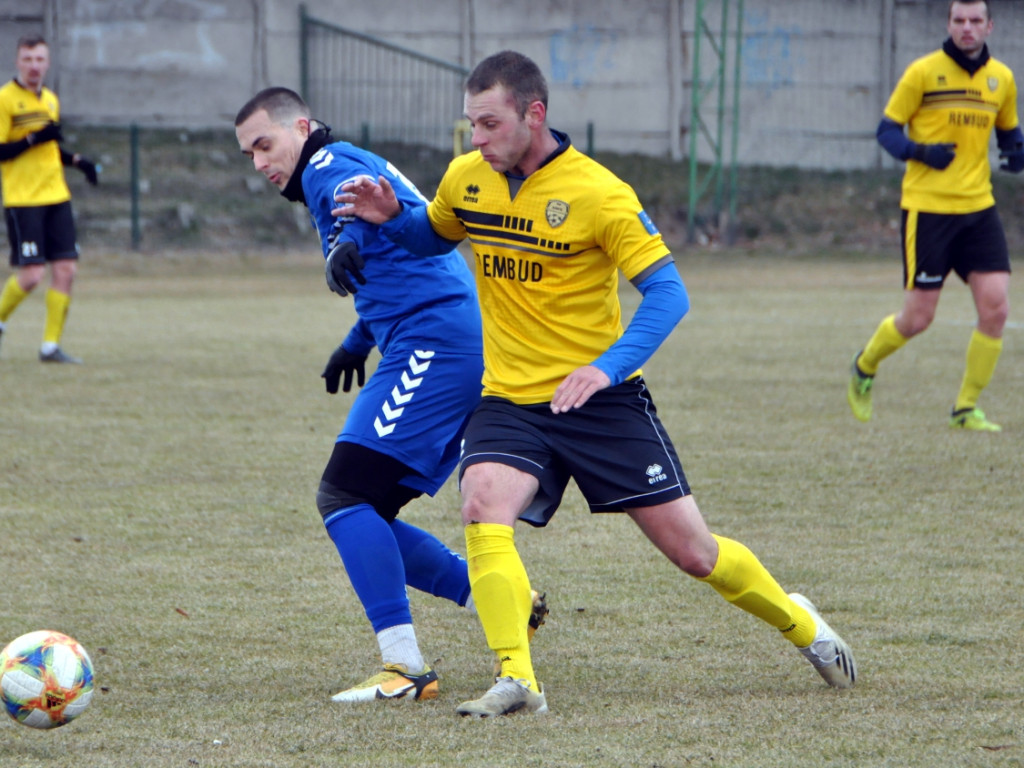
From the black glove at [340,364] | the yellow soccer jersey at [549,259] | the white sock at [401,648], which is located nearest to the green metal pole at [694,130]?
the black glove at [340,364]

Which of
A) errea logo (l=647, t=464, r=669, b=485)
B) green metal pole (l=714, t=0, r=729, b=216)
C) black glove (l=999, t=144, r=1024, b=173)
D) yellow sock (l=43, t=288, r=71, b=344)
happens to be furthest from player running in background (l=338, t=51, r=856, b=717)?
green metal pole (l=714, t=0, r=729, b=216)

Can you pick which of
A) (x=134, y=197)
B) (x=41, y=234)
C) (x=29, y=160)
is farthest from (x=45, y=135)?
(x=134, y=197)

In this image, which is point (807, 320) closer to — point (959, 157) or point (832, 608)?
point (959, 157)

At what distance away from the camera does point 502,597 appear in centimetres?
348

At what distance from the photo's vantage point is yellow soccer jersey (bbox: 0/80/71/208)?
35.0 ft

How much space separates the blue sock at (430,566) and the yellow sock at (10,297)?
742cm

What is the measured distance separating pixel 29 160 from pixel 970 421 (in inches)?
285

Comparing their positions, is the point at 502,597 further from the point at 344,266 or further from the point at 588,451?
the point at 344,266

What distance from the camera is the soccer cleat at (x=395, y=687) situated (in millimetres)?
3617

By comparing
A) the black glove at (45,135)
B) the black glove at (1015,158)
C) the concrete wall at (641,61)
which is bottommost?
the black glove at (1015,158)

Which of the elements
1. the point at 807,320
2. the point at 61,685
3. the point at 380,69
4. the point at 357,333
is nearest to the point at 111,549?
the point at 357,333

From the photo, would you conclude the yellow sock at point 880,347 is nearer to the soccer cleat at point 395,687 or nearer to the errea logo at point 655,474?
the errea logo at point 655,474

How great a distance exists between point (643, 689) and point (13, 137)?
28.2 feet

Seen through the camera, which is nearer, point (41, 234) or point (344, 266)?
point (344, 266)
